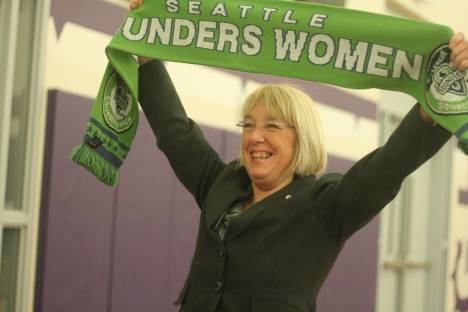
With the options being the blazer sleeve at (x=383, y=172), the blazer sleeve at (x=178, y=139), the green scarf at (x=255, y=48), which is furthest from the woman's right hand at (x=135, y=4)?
the blazer sleeve at (x=383, y=172)

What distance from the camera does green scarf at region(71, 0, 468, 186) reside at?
1.86m

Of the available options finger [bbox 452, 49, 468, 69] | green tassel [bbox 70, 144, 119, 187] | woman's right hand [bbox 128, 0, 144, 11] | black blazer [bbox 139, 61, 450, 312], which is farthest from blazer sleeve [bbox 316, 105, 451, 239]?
woman's right hand [bbox 128, 0, 144, 11]

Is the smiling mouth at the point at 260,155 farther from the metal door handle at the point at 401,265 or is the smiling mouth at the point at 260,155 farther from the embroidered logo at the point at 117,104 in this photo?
the metal door handle at the point at 401,265

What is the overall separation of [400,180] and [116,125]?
805 millimetres

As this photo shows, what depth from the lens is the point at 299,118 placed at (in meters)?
1.84

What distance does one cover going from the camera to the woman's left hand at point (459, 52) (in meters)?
1.63

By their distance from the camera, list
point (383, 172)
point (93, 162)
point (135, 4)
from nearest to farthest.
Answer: point (383, 172) → point (93, 162) → point (135, 4)

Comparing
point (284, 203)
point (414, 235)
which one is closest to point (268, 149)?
point (284, 203)

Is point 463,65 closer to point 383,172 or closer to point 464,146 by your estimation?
point 464,146

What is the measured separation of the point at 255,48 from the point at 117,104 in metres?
0.40

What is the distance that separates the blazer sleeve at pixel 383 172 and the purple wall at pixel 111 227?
5.02ft

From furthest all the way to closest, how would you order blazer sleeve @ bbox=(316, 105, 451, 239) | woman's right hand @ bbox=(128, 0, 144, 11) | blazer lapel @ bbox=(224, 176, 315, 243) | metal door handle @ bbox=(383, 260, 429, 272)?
1. metal door handle @ bbox=(383, 260, 429, 272)
2. woman's right hand @ bbox=(128, 0, 144, 11)
3. blazer lapel @ bbox=(224, 176, 315, 243)
4. blazer sleeve @ bbox=(316, 105, 451, 239)

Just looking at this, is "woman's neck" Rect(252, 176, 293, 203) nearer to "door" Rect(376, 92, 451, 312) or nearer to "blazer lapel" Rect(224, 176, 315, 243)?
"blazer lapel" Rect(224, 176, 315, 243)

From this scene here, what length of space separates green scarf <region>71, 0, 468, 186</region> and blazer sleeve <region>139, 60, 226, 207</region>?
5cm
